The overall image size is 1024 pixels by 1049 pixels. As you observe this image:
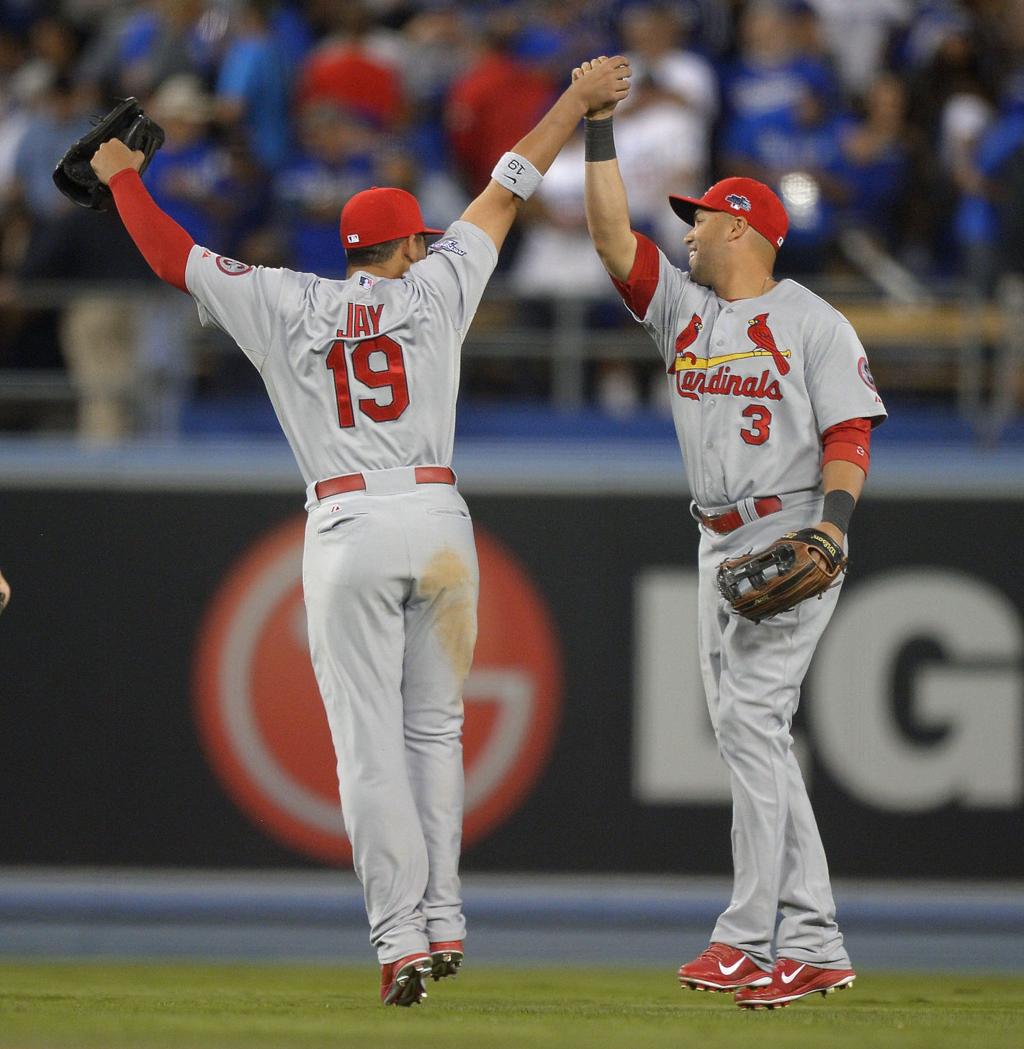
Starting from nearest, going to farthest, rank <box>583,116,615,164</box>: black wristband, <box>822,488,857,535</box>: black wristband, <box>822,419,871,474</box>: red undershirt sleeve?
<box>822,488,857,535</box>: black wristband → <box>822,419,871,474</box>: red undershirt sleeve → <box>583,116,615,164</box>: black wristband

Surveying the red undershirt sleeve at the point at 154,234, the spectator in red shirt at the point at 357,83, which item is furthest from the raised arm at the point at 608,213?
the spectator in red shirt at the point at 357,83

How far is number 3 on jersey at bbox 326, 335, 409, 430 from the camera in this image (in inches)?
217

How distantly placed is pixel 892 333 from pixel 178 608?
142 inches

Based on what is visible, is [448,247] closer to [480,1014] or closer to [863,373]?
[863,373]

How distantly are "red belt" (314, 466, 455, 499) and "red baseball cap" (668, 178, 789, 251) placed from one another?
1.10 metres

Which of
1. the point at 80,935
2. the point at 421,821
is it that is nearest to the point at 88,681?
the point at 80,935

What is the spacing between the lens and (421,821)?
5547mm

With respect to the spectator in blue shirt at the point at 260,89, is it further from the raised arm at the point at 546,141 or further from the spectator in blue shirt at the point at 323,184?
the raised arm at the point at 546,141

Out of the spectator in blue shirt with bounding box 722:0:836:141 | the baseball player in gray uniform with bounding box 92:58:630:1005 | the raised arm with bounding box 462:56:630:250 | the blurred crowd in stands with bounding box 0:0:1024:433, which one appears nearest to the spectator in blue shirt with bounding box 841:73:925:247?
the blurred crowd in stands with bounding box 0:0:1024:433

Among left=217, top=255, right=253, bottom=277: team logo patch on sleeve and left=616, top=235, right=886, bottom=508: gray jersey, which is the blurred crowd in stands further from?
left=616, top=235, right=886, bottom=508: gray jersey

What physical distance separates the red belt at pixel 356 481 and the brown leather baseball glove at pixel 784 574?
87 cm

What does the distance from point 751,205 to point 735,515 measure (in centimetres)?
92

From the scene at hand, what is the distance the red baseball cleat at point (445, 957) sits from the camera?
5.43 m

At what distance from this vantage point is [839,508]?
535 cm
